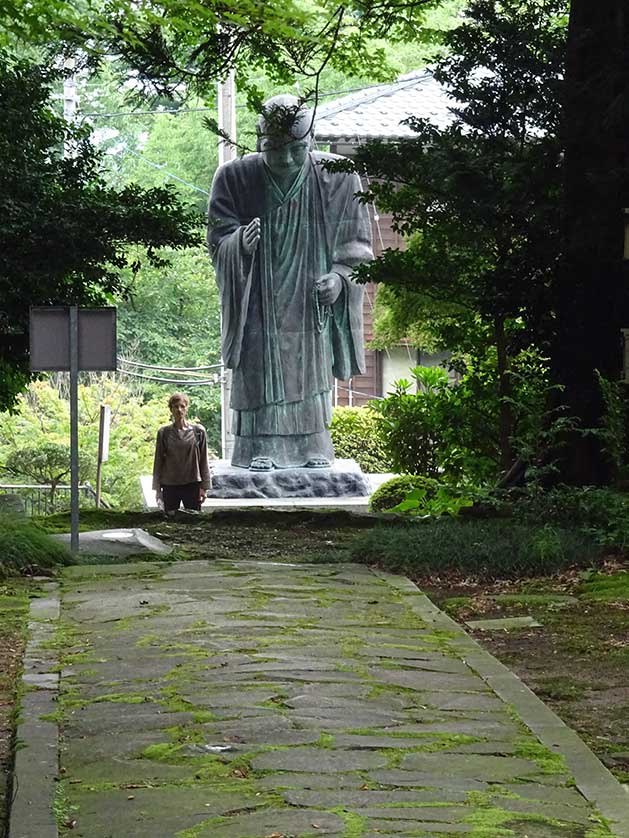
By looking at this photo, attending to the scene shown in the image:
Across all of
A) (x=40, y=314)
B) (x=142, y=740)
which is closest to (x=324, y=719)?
(x=142, y=740)

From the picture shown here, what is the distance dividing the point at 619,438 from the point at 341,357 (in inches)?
343

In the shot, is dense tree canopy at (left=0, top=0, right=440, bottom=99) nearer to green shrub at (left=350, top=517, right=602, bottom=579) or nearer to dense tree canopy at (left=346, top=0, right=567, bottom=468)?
dense tree canopy at (left=346, top=0, right=567, bottom=468)

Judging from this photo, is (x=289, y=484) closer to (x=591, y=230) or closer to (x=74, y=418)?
(x=591, y=230)

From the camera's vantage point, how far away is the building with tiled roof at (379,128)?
23.1 metres

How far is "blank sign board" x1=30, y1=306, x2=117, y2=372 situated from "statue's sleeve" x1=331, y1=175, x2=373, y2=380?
858cm

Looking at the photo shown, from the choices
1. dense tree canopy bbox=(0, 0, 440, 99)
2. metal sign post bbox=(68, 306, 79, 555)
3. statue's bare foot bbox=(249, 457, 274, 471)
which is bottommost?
statue's bare foot bbox=(249, 457, 274, 471)

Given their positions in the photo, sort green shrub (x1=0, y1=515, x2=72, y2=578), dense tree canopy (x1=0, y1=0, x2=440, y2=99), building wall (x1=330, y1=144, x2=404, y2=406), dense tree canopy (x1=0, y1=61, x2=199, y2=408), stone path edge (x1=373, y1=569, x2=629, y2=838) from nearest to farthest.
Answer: stone path edge (x1=373, y1=569, x2=629, y2=838), green shrub (x1=0, y1=515, x2=72, y2=578), dense tree canopy (x1=0, y1=0, x2=440, y2=99), dense tree canopy (x1=0, y1=61, x2=199, y2=408), building wall (x1=330, y1=144, x2=404, y2=406)

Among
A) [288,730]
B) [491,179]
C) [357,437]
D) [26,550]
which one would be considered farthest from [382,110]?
[288,730]

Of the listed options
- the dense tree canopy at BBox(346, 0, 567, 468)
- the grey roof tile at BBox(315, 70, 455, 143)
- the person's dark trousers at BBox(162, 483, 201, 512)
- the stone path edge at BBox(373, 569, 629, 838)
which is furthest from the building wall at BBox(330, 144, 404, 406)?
the stone path edge at BBox(373, 569, 629, 838)

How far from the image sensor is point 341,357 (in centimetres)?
1947

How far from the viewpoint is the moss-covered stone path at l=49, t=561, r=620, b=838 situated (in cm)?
450

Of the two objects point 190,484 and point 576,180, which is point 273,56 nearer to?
point 576,180

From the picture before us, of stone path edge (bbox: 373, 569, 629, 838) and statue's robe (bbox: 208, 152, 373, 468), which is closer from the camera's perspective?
stone path edge (bbox: 373, 569, 629, 838)

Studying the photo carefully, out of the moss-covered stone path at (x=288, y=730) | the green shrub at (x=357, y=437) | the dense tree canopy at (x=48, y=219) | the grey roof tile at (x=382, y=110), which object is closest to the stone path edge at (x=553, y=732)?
the moss-covered stone path at (x=288, y=730)
